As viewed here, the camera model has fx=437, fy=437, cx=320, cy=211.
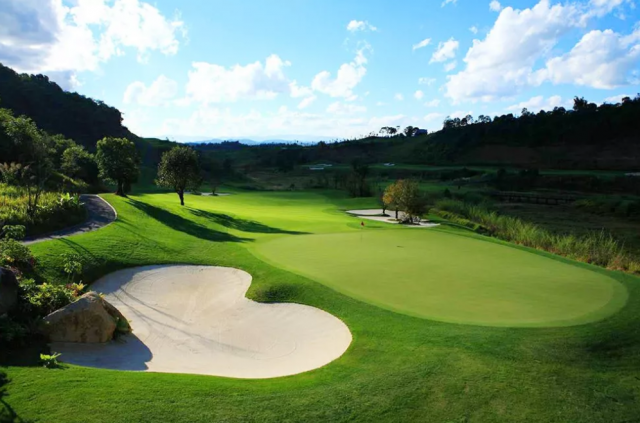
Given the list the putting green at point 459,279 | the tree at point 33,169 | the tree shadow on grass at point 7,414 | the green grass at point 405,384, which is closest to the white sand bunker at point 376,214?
the putting green at point 459,279

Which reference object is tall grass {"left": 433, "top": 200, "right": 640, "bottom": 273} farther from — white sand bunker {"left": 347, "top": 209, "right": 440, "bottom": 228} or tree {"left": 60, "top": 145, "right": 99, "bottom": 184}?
tree {"left": 60, "top": 145, "right": 99, "bottom": 184}

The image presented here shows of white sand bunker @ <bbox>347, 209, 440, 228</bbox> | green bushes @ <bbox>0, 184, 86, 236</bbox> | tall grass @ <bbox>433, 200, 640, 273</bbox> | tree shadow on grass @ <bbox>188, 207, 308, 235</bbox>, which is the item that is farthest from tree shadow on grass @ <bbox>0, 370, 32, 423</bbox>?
white sand bunker @ <bbox>347, 209, 440, 228</bbox>

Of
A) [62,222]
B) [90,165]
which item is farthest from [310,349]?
[90,165]

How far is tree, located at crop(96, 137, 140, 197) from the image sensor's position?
101ft

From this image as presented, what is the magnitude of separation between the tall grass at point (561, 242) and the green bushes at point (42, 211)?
24.0 meters

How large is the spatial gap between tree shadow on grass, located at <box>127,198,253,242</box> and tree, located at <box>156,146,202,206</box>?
8129 mm

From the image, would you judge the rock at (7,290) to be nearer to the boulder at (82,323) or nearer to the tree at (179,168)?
the boulder at (82,323)

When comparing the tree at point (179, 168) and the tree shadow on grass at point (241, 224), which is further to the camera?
the tree at point (179, 168)

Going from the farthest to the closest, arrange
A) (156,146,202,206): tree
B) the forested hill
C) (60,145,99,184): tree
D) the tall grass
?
the forested hill, (60,145,99,184): tree, (156,146,202,206): tree, the tall grass

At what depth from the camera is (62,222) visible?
19.9 meters

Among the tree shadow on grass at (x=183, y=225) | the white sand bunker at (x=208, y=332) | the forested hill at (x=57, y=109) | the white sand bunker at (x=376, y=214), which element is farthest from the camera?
the forested hill at (x=57, y=109)

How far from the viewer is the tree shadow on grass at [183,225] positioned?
2347cm

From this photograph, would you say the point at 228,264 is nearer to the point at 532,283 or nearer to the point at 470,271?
the point at 470,271

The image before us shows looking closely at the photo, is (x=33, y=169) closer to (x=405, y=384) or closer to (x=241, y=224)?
(x=241, y=224)
